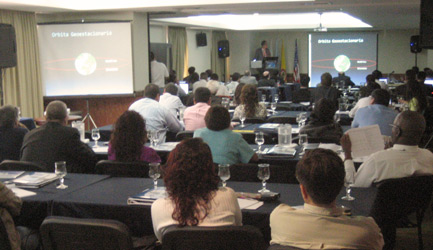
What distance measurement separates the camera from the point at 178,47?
57.7ft

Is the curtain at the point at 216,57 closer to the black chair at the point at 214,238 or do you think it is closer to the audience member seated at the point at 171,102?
the audience member seated at the point at 171,102

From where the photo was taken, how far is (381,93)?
255 inches

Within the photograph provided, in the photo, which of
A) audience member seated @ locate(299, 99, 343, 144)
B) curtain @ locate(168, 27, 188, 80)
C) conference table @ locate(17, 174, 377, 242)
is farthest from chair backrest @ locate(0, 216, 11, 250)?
curtain @ locate(168, 27, 188, 80)

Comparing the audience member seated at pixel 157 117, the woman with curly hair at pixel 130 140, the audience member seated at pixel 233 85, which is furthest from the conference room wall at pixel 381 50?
the woman with curly hair at pixel 130 140

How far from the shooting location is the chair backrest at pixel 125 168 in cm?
408

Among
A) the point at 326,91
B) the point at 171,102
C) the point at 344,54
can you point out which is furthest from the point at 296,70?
the point at 171,102

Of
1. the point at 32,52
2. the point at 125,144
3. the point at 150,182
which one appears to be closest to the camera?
the point at 150,182

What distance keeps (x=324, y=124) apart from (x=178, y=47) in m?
12.6

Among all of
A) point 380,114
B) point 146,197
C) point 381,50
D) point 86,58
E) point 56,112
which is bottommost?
point 146,197

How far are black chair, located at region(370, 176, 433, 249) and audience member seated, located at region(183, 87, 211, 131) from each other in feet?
12.2

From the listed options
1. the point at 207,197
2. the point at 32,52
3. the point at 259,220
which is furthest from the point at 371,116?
the point at 32,52

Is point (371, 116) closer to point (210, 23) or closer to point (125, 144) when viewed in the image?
point (125, 144)

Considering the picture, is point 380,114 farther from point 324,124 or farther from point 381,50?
point 381,50

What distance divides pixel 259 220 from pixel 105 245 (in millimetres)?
899
